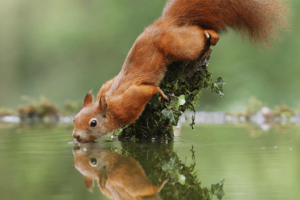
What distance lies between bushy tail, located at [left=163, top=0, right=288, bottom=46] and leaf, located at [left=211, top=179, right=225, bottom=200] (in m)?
1.73

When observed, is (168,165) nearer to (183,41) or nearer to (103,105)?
(103,105)


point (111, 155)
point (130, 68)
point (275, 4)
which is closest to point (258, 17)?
point (275, 4)

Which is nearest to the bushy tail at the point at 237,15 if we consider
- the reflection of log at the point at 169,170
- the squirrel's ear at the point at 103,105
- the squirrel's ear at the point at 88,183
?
the squirrel's ear at the point at 103,105

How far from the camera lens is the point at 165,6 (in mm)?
2852

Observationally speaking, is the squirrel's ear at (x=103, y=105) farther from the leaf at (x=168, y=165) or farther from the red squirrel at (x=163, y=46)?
the leaf at (x=168, y=165)

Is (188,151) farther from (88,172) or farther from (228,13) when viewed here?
(228,13)

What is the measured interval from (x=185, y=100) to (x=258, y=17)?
102 centimetres

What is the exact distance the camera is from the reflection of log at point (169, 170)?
3.76 feet

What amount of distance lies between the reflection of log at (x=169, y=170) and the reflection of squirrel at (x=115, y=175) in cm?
4

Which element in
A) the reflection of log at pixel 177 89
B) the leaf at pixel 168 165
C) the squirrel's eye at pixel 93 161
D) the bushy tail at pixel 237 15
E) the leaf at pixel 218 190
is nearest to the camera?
the leaf at pixel 218 190

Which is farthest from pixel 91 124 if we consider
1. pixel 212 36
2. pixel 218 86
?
pixel 212 36

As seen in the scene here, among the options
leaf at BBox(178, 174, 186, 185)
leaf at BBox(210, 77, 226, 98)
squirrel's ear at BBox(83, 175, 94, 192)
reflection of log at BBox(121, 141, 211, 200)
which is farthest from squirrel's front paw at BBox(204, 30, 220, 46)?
squirrel's ear at BBox(83, 175, 94, 192)

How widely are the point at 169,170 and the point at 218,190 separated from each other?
37cm

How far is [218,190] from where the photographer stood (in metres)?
1.15
